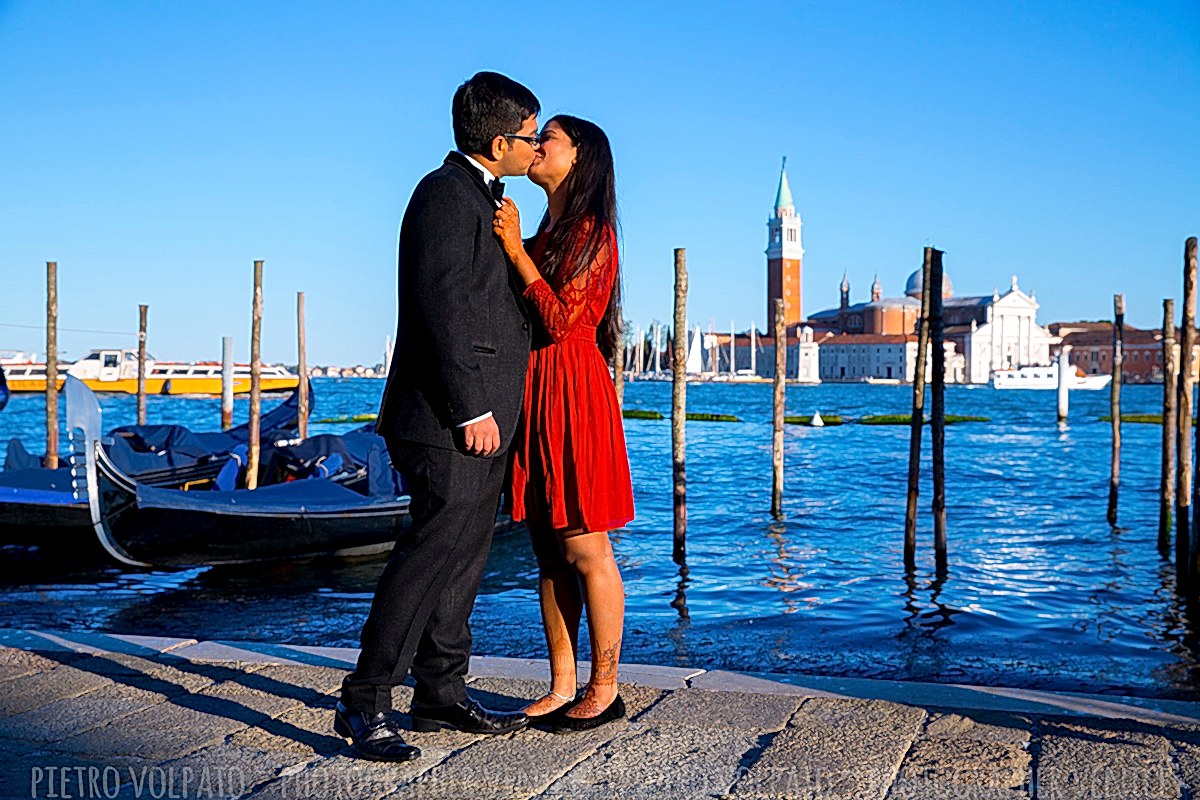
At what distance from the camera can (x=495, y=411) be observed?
7.12ft

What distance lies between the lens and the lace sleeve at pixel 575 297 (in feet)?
7.29

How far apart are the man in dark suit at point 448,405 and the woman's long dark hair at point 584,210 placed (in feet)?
0.30

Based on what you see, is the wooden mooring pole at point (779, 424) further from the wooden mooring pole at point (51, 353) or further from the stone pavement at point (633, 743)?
the stone pavement at point (633, 743)

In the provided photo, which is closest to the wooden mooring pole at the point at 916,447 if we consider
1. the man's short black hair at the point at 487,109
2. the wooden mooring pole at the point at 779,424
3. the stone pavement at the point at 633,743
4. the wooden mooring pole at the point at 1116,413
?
the wooden mooring pole at the point at 779,424

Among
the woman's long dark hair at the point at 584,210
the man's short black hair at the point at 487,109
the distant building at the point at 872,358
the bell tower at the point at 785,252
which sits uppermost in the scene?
the bell tower at the point at 785,252

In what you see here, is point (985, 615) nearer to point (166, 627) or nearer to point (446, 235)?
point (166, 627)

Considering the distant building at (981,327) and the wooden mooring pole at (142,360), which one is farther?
the distant building at (981,327)

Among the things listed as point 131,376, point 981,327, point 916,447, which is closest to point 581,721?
point 916,447

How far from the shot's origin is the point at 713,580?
7.33 metres

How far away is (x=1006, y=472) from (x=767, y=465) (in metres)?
3.36

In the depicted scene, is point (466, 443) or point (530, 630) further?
point (530, 630)

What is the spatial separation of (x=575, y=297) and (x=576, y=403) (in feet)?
0.64

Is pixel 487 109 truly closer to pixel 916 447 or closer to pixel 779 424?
pixel 916 447

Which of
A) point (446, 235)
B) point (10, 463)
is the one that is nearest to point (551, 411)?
point (446, 235)
